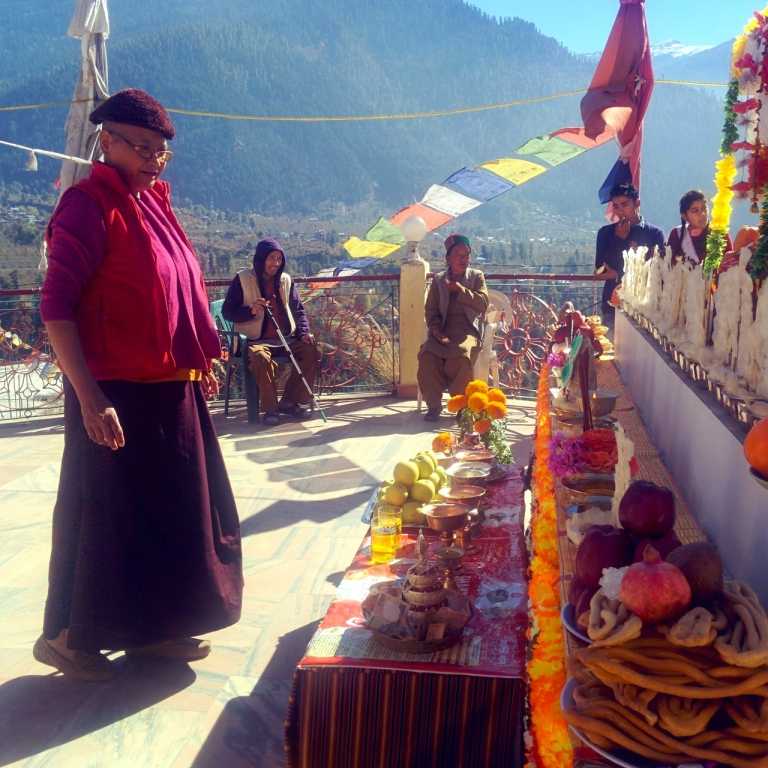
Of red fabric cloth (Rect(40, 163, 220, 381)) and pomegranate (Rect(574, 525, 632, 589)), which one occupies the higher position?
red fabric cloth (Rect(40, 163, 220, 381))

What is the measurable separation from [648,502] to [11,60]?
82.6 meters

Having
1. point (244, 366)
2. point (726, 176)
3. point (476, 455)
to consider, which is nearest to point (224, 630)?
point (476, 455)

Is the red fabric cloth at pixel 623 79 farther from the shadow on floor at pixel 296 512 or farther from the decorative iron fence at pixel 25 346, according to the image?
the decorative iron fence at pixel 25 346

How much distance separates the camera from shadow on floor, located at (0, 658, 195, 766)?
7.77 ft

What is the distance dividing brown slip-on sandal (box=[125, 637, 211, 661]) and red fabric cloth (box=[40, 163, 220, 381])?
1.00 m

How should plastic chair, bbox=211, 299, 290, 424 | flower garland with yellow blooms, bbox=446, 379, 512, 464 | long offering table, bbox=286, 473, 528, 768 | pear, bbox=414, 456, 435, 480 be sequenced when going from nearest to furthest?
1. long offering table, bbox=286, 473, 528, 768
2. pear, bbox=414, 456, 435, 480
3. flower garland with yellow blooms, bbox=446, 379, 512, 464
4. plastic chair, bbox=211, 299, 290, 424

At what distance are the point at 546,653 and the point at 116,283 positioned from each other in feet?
5.39

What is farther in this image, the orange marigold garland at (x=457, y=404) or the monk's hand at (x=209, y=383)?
the orange marigold garland at (x=457, y=404)

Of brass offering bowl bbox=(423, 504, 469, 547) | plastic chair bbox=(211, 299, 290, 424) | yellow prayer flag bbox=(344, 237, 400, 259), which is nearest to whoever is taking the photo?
brass offering bowl bbox=(423, 504, 469, 547)

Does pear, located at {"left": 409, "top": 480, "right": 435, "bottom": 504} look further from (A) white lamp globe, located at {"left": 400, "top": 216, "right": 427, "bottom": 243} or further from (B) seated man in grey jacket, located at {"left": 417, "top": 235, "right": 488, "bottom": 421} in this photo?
(A) white lamp globe, located at {"left": 400, "top": 216, "right": 427, "bottom": 243}

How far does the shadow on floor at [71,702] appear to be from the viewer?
2.37 metres

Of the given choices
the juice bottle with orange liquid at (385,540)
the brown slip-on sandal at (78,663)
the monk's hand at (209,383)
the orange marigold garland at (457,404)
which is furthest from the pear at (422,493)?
the brown slip-on sandal at (78,663)

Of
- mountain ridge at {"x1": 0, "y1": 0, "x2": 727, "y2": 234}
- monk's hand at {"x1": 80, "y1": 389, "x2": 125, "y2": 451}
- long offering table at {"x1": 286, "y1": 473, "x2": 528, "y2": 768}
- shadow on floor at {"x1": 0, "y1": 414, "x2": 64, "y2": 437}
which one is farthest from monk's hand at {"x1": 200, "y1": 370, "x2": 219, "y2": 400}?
mountain ridge at {"x1": 0, "y1": 0, "x2": 727, "y2": 234}

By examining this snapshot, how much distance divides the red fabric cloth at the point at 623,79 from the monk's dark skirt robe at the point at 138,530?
4.33m
